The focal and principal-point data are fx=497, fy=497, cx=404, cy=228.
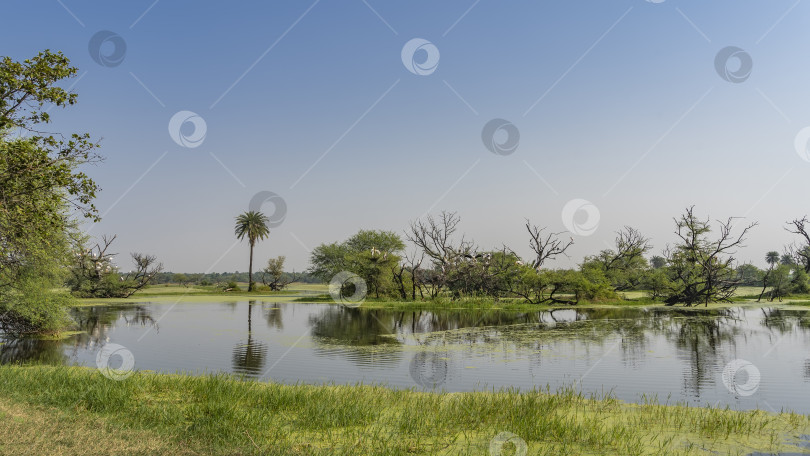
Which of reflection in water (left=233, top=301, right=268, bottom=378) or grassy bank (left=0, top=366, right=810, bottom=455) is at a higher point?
grassy bank (left=0, top=366, right=810, bottom=455)

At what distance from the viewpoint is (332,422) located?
31.4ft

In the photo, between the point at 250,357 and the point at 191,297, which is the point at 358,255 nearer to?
the point at 191,297

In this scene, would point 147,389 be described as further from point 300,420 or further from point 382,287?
point 382,287

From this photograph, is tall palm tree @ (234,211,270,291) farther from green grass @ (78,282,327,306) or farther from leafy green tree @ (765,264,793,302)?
leafy green tree @ (765,264,793,302)

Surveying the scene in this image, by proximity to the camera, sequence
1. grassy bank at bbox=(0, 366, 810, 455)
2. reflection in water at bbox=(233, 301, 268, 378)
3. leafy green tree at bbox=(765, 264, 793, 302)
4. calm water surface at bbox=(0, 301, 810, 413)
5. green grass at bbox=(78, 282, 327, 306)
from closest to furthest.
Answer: grassy bank at bbox=(0, 366, 810, 455)
calm water surface at bbox=(0, 301, 810, 413)
reflection in water at bbox=(233, 301, 268, 378)
leafy green tree at bbox=(765, 264, 793, 302)
green grass at bbox=(78, 282, 327, 306)

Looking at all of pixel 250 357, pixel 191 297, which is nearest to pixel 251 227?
pixel 191 297

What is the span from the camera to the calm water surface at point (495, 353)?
15.1m

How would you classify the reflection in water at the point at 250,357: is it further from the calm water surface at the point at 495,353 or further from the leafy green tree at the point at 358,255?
the leafy green tree at the point at 358,255

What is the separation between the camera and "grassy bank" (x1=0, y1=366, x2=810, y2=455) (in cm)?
790

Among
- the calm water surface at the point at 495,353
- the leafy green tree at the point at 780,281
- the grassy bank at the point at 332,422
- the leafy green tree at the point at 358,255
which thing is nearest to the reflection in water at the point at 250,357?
the calm water surface at the point at 495,353

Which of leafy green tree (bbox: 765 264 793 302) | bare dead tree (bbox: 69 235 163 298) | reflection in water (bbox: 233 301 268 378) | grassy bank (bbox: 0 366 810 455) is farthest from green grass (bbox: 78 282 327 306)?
leafy green tree (bbox: 765 264 793 302)

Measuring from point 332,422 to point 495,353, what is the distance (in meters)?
12.5

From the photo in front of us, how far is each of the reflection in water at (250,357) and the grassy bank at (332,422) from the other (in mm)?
4853

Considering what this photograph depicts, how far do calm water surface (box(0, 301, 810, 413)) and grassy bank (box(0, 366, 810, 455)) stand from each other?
9.02 ft
